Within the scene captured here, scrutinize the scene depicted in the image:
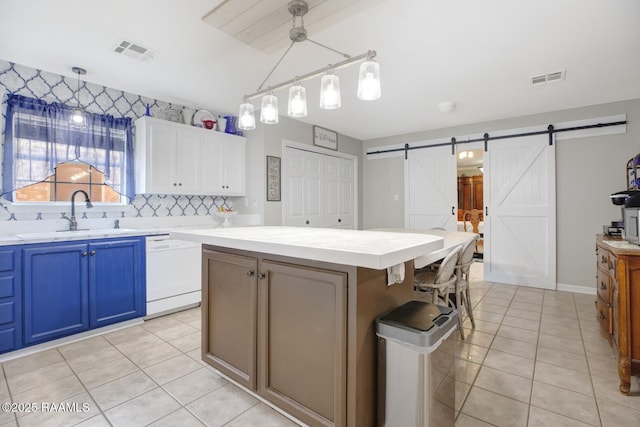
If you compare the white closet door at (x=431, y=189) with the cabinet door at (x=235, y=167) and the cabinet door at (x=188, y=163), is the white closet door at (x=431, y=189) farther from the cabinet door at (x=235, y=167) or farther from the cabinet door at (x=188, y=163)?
the cabinet door at (x=188, y=163)

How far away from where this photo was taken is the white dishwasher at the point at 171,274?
124 inches

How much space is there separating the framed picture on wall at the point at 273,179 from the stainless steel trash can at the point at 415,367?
3.15 m

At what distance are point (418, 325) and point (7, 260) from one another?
2.94 metres

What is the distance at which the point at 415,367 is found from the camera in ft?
4.20

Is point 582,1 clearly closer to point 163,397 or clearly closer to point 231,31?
point 231,31

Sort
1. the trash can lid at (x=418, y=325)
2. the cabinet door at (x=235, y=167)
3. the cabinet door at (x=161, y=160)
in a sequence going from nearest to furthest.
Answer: the trash can lid at (x=418, y=325) < the cabinet door at (x=161, y=160) < the cabinet door at (x=235, y=167)

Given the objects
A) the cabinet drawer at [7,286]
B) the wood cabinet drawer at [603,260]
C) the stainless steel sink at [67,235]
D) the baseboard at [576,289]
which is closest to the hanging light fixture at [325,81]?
the stainless steel sink at [67,235]

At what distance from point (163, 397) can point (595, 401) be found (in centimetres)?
257

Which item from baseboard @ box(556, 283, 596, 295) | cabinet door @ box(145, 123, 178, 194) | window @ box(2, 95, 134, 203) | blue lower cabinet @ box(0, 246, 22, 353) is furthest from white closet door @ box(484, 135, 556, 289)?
blue lower cabinet @ box(0, 246, 22, 353)

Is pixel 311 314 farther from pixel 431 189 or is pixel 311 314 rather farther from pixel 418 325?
pixel 431 189

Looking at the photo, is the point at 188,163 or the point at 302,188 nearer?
the point at 188,163

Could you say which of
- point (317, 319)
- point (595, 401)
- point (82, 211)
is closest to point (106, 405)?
point (317, 319)

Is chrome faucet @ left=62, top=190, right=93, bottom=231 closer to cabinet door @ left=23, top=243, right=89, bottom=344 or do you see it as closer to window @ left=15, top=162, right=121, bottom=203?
window @ left=15, top=162, right=121, bottom=203

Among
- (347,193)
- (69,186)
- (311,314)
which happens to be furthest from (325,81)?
(347,193)
